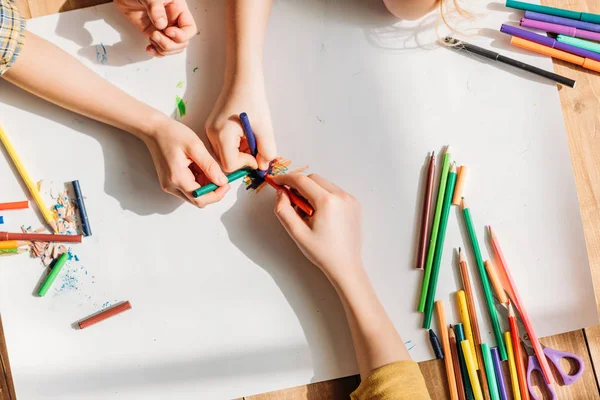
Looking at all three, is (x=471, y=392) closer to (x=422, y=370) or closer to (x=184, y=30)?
(x=422, y=370)

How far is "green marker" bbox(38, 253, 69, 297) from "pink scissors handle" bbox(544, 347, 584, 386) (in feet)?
2.02

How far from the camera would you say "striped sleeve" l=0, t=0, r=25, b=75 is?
26.7 inches

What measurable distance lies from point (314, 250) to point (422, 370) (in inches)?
8.2

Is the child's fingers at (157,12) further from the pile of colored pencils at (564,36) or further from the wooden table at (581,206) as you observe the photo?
the pile of colored pencils at (564,36)

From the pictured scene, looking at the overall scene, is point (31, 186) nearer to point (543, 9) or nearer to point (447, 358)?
point (447, 358)

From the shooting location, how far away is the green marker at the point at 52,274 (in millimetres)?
733

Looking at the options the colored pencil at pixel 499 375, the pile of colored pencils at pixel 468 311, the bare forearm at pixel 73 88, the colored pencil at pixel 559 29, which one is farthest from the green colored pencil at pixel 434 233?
the bare forearm at pixel 73 88

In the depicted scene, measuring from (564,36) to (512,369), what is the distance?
16.8 inches


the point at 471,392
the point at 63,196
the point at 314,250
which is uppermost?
the point at 63,196

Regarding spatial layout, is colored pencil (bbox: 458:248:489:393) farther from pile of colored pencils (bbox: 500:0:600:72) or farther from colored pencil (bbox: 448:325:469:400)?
pile of colored pencils (bbox: 500:0:600:72)

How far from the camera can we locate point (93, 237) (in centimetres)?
74

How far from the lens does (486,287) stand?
2.39ft

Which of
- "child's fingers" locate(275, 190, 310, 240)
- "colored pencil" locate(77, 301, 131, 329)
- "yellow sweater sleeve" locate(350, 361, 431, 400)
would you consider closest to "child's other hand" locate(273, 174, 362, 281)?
"child's fingers" locate(275, 190, 310, 240)

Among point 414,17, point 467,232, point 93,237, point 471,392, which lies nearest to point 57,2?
point 93,237
